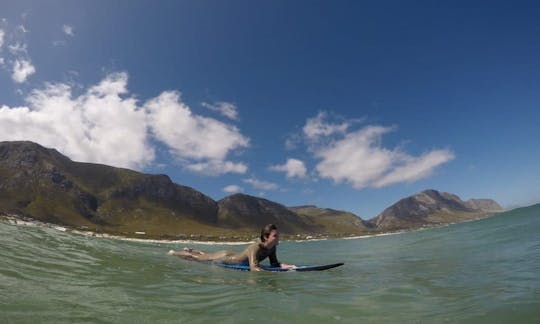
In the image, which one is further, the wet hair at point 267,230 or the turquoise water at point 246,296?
the wet hair at point 267,230

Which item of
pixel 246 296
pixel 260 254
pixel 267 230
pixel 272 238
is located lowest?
pixel 246 296

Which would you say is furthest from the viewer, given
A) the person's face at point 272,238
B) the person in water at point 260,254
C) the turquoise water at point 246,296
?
the person in water at point 260,254

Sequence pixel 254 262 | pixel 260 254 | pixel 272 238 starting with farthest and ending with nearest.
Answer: pixel 260 254 → pixel 254 262 → pixel 272 238

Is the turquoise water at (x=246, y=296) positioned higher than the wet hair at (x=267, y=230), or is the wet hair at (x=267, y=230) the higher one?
the wet hair at (x=267, y=230)

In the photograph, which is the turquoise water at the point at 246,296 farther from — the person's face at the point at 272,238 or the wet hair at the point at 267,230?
the wet hair at the point at 267,230

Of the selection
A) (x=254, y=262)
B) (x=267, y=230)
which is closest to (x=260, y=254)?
(x=254, y=262)

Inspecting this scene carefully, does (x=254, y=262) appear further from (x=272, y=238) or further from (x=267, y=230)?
(x=267, y=230)

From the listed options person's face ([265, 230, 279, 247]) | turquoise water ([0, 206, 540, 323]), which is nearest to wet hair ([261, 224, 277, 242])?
person's face ([265, 230, 279, 247])

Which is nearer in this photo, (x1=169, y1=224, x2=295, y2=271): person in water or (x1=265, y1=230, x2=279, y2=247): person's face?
(x1=265, y1=230, x2=279, y2=247): person's face

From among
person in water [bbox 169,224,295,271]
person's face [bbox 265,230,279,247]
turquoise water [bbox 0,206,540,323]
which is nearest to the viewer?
turquoise water [bbox 0,206,540,323]

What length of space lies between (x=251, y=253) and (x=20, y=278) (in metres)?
9.08

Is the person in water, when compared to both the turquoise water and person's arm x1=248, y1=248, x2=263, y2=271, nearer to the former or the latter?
person's arm x1=248, y1=248, x2=263, y2=271

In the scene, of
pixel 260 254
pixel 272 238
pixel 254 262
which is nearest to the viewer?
pixel 272 238

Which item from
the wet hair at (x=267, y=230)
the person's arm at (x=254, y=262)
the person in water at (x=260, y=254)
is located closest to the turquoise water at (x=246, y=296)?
the person's arm at (x=254, y=262)
